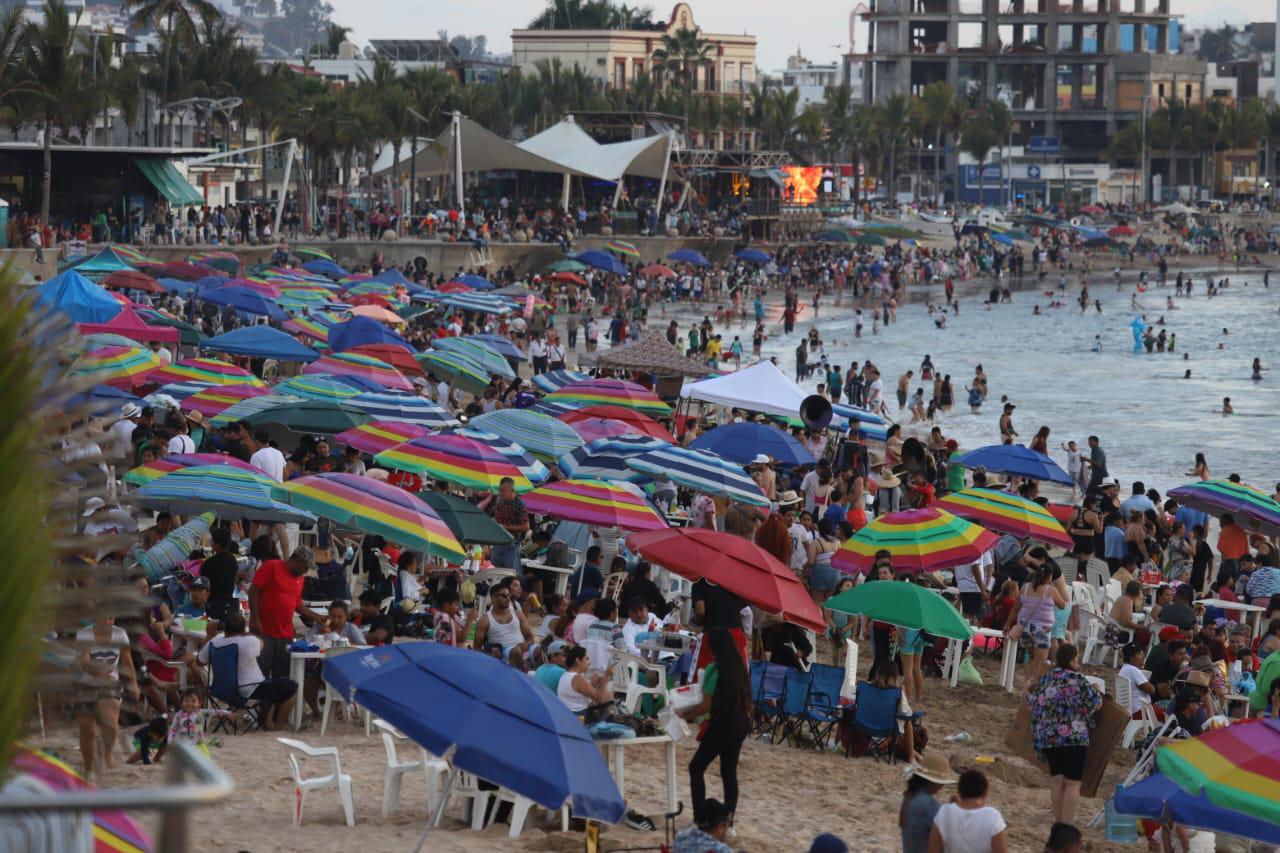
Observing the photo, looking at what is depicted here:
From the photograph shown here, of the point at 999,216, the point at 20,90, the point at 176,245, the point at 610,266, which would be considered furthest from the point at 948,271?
the point at 20,90

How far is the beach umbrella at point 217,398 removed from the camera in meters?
16.7

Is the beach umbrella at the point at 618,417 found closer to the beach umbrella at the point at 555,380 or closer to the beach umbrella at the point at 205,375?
the beach umbrella at the point at 555,380

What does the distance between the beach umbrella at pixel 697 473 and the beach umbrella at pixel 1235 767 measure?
742 centimetres

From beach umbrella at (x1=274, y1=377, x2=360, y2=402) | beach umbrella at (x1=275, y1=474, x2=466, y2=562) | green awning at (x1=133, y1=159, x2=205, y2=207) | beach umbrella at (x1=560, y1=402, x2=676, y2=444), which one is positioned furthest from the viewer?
green awning at (x1=133, y1=159, x2=205, y2=207)

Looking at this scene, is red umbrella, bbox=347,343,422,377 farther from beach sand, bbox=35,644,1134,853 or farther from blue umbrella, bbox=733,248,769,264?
blue umbrella, bbox=733,248,769,264

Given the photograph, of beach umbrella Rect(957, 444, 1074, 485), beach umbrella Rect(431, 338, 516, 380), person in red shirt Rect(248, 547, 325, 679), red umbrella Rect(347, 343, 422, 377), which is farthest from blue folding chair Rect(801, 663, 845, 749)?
beach umbrella Rect(431, 338, 516, 380)

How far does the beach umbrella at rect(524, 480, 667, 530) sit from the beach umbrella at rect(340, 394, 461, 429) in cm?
333

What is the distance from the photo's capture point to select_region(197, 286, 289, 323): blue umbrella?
24938mm

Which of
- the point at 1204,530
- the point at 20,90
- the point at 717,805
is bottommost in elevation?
the point at 1204,530

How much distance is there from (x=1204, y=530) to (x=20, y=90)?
29.3 meters

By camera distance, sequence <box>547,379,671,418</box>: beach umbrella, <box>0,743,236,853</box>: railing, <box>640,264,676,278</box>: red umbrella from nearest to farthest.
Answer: <box>0,743,236,853</box>: railing, <box>547,379,671,418</box>: beach umbrella, <box>640,264,676,278</box>: red umbrella

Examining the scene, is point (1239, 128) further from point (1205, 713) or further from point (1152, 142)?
point (1205, 713)

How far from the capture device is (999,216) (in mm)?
98812

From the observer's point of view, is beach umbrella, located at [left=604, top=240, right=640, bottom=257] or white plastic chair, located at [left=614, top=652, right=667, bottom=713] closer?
white plastic chair, located at [left=614, top=652, right=667, bottom=713]
